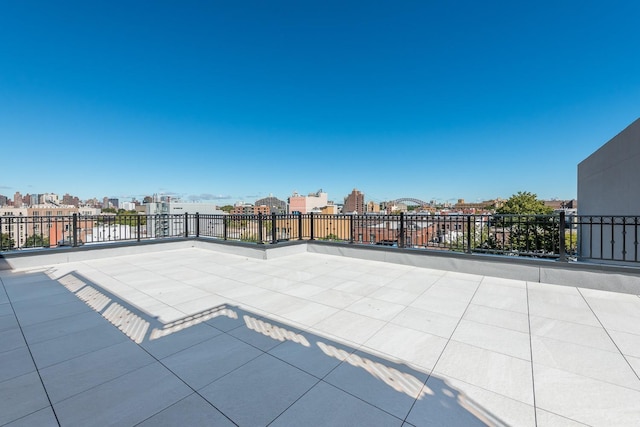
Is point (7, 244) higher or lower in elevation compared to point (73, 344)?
higher

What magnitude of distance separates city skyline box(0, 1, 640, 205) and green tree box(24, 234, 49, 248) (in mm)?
5677

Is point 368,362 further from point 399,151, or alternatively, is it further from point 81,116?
point 399,151

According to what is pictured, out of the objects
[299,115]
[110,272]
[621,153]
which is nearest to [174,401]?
[110,272]

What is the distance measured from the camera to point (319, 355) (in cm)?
209

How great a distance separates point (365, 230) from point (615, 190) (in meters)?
5.92

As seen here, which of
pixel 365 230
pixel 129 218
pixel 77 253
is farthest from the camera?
pixel 129 218

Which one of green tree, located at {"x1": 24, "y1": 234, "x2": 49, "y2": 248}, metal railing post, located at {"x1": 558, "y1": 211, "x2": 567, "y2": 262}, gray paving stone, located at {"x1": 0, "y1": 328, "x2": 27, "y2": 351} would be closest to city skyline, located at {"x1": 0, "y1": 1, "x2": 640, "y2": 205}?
metal railing post, located at {"x1": 558, "y1": 211, "x2": 567, "y2": 262}

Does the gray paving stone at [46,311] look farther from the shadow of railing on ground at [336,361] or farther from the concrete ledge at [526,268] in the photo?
the concrete ledge at [526,268]

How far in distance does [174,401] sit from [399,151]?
109ft

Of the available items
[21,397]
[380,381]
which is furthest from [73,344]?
[380,381]

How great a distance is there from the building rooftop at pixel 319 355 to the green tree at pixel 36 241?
2610 mm

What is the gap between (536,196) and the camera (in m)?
18.3

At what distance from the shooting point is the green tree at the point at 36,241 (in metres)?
5.93

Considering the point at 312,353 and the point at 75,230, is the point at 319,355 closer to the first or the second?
the point at 312,353
